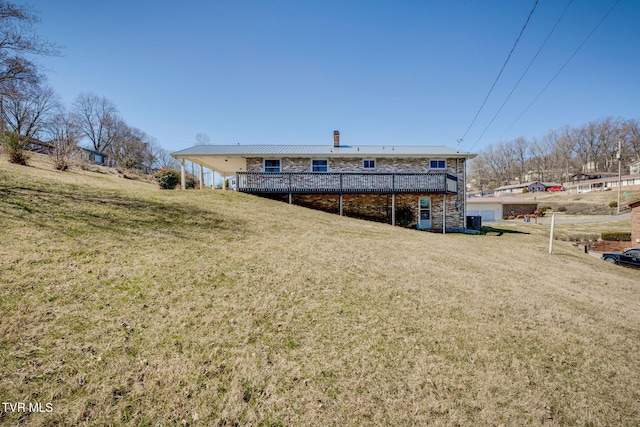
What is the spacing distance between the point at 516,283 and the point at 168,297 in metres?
8.07

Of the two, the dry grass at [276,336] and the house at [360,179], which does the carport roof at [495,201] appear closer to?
the house at [360,179]

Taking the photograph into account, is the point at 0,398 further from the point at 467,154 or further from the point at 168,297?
the point at 467,154

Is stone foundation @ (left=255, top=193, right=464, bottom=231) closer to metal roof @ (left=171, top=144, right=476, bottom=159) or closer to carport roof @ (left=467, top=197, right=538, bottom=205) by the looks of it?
metal roof @ (left=171, top=144, right=476, bottom=159)

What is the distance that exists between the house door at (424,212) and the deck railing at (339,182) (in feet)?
5.19

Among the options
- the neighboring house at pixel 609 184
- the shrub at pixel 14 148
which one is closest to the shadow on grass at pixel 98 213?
the shrub at pixel 14 148

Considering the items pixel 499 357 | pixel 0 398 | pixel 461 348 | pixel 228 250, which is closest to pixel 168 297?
pixel 0 398

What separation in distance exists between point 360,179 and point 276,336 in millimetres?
13759

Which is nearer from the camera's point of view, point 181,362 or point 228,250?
point 181,362

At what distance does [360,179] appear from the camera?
16578mm

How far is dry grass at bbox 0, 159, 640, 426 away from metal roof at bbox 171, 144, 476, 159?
11078 mm

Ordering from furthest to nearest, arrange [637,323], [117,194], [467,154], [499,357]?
[467,154] → [117,194] → [637,323] → [499,357]

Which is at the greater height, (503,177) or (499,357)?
(503,177)

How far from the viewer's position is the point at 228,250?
6531 millimetres

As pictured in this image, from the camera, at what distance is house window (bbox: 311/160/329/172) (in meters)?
18.1
